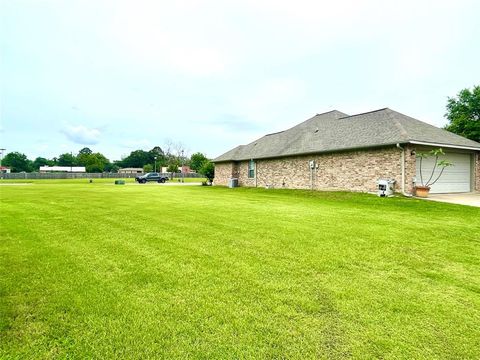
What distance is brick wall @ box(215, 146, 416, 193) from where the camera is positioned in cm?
1321

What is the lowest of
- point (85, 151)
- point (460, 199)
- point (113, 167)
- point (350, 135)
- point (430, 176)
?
point (460, 199)

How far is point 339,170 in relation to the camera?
1579 cm

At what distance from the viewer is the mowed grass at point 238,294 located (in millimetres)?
2145

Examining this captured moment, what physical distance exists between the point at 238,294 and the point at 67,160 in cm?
11797

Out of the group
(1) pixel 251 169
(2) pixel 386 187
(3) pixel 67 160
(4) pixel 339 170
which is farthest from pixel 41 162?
(2) pixel 386 187

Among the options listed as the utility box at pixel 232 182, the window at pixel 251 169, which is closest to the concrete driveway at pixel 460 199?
the window at pixel 251 169

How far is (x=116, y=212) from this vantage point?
8.58 metres

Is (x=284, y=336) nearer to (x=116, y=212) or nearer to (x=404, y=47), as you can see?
(x=116, y=212)

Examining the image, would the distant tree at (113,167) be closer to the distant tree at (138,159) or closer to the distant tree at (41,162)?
the distant tree at (138,159)

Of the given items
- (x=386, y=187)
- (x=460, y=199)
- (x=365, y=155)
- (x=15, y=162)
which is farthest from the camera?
(x=15, y=162)

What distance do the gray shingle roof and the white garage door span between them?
81 cm

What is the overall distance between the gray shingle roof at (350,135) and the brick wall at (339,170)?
1.72 feet

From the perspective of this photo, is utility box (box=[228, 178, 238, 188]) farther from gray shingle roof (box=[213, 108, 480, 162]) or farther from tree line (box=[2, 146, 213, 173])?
tree line (box=[2, 146, 213, 173])

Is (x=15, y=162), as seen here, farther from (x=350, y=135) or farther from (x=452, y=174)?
(x=452, y=174)
